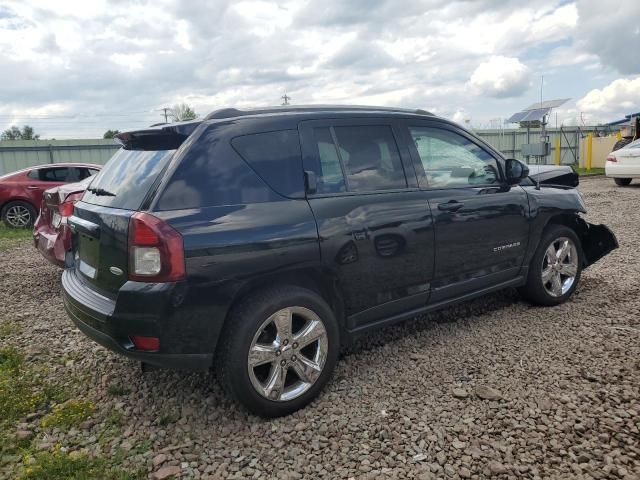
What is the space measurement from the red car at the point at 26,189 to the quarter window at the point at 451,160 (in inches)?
375

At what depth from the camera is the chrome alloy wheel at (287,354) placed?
289cm

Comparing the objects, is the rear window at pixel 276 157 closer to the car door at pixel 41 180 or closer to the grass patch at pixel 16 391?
the grass patch at pixel 16 391

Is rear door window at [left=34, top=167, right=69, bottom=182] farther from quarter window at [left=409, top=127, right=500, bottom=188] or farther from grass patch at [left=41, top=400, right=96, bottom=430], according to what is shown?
quarter window at [left=409, top=127, right=500, bottom=188]

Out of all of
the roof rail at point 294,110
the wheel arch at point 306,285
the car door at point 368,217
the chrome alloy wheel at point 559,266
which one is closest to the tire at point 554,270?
the chrome alloy wheel at point 559,266

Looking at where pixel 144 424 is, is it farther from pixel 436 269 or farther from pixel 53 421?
pixel 436 269

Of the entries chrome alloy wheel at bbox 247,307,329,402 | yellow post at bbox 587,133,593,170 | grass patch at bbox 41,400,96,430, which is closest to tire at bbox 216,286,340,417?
chrome alloy wheel at bbox 247,307,329,402

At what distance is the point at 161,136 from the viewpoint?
10.0ft

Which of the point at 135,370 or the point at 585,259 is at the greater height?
the point at 585,259

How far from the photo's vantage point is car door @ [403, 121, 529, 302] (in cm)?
372

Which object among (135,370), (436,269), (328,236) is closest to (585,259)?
(436,269)

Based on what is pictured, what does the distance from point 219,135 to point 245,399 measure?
4.86 ft

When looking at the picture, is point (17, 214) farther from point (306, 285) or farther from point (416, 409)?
point (416, 409)

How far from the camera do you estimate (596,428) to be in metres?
2.74

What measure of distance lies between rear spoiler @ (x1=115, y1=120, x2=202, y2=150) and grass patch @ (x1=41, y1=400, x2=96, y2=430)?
5.37ft
